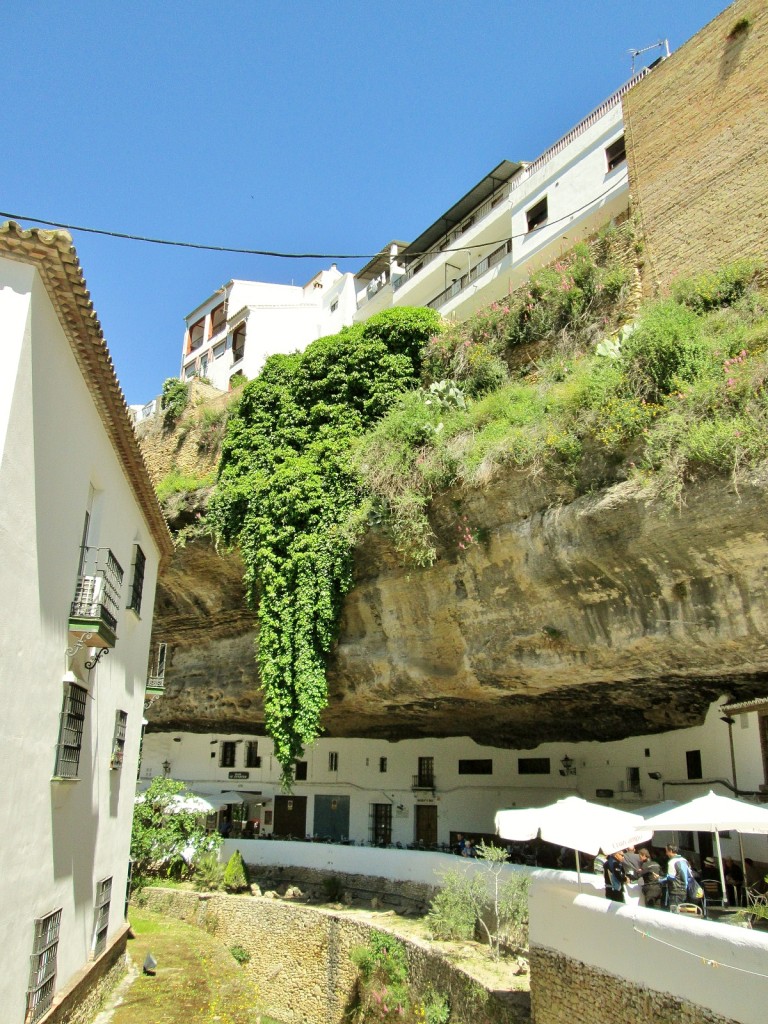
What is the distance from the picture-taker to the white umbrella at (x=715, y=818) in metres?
8.62

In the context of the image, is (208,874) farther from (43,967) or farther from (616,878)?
(616,878)

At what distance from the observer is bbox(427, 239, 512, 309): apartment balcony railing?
905 inches

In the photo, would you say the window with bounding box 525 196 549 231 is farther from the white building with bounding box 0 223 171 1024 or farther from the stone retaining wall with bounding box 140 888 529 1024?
the stone retaining wall with bounding box 140 888 529 1024

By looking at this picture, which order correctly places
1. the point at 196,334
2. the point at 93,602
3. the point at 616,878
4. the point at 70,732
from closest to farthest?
the point at 93,602 < the point at 70,732 < the point at 616,878 < the point at 196,334

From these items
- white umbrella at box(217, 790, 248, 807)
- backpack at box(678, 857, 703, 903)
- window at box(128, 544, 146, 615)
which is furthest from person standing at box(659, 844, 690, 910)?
white umbrella at box(217, 790, 248, 807)

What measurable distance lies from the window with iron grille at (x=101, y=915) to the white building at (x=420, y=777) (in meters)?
11.1

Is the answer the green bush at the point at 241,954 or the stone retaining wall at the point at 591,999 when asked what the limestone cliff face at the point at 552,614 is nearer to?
the stone retaining wall at the point at 591,999

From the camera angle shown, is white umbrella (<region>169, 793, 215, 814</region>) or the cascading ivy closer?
the cascading ivy

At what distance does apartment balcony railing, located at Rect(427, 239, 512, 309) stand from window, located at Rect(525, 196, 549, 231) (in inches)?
30.2

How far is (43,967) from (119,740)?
4279 millimetres

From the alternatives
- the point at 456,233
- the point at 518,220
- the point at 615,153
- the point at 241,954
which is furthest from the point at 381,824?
the point at 615,153

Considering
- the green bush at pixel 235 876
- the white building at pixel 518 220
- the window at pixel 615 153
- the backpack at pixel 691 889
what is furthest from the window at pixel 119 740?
the window at pixel 615 153

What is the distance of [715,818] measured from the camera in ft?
29.3

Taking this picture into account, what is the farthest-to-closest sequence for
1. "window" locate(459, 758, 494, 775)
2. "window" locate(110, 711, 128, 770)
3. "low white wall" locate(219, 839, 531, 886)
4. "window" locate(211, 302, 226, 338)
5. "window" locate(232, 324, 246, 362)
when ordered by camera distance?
"window" locate(211, 302, 226, 338)
"window" locate(232, 324, 246, 362)
"window" locate(459, 758, 494, 775)
"low white wall" locate(219, 839, 531, 886)
"window" locate(110, 711, 128, 770)
